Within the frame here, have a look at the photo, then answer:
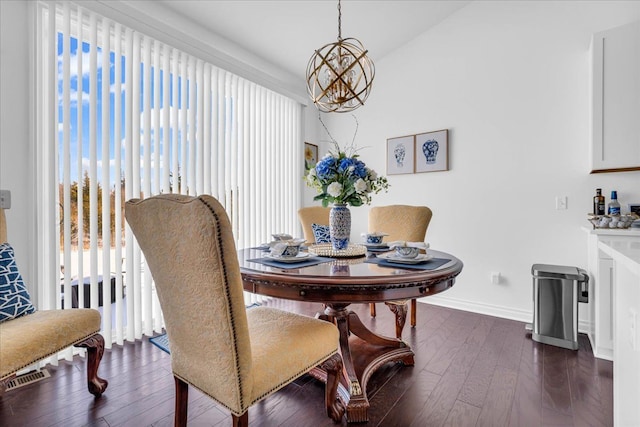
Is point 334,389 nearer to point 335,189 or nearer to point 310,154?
point 335,189

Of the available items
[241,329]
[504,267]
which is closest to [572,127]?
[504,267]

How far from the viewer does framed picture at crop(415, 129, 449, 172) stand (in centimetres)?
330

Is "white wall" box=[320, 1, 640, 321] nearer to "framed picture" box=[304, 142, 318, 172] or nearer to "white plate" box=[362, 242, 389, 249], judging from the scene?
"framed picture" box=[304, 142, 318, 172]

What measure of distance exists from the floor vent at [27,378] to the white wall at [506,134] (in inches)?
129

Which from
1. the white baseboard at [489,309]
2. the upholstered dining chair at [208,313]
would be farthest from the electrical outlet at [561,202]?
the upholstered dining chair at [208,313]

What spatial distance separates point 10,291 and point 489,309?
3566 mm

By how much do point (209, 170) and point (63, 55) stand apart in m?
1.24

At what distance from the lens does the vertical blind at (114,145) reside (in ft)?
6.49

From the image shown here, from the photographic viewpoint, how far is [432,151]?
3383 mm

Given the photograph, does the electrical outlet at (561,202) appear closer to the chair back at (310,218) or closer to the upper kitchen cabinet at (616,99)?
the upper kitchen cabinet at (616,99)

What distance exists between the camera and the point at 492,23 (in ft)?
10.1

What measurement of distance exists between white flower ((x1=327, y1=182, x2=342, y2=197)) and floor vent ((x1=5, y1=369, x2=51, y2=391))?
203 cm

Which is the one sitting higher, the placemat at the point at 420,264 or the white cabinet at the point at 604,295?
the placemat at the point at 420,264

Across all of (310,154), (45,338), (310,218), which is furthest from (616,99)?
(45,338)
